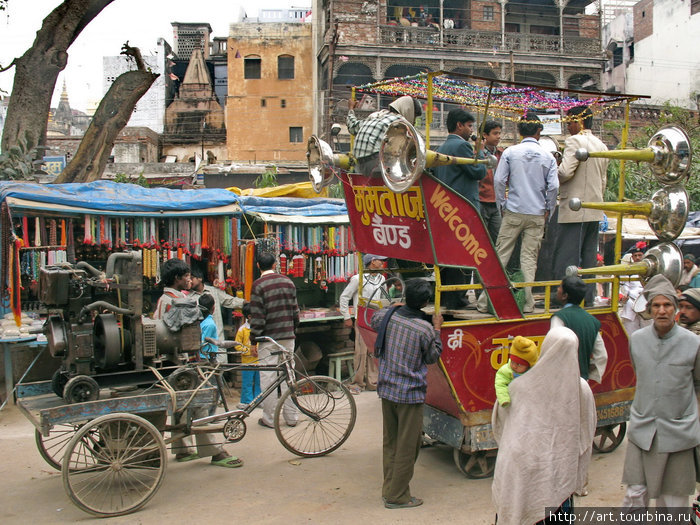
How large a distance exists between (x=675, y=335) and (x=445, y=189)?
76.4 inches

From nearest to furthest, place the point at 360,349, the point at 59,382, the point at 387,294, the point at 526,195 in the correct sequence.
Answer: the point at 59,382
the point at 526,195
the point at 387,294
the point at 360,349

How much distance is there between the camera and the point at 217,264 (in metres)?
9.32

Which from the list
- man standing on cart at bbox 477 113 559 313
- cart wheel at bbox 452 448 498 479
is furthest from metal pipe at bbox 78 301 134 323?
man standing on cart at bbox 477 113 559 313

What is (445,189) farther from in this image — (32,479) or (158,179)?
(158,179)

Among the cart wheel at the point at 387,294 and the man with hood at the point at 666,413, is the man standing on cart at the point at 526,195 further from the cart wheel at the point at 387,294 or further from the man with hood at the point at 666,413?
the man with hood at the point at 666,413

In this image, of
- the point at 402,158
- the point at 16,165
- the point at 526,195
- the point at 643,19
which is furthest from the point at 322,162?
the point at 643,19

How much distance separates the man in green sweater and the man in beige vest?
1.40 meters

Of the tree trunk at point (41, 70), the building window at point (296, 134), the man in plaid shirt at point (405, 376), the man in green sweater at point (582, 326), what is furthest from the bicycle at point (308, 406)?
the building window at point (296, 134)

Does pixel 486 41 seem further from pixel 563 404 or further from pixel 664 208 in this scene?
pixel 563 404

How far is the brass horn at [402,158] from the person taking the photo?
485 centimetres

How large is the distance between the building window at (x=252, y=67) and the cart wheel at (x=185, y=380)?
26635mm

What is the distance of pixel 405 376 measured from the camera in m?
4.91

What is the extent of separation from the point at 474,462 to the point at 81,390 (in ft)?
10.5

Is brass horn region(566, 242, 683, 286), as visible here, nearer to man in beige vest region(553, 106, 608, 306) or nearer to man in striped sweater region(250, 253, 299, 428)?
man in beige vest region(553, 106, 608, 306)
